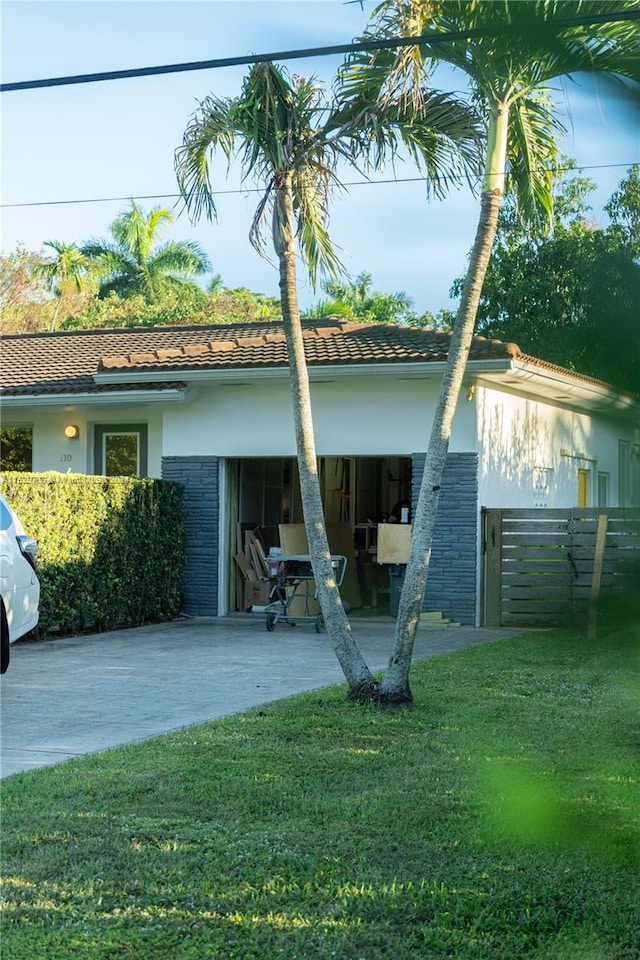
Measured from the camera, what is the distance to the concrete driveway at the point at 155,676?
8062 mm

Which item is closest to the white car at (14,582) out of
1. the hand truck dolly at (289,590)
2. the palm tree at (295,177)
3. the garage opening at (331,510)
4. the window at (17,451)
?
the palm tree at (295,177)

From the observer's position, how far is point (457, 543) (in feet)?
51.9

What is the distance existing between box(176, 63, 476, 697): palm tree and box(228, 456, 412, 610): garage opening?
701cm

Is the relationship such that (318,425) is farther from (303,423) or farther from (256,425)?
(303,423)

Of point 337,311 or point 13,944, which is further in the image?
point 337,311

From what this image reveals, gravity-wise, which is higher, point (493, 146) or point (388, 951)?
point (493, 146)

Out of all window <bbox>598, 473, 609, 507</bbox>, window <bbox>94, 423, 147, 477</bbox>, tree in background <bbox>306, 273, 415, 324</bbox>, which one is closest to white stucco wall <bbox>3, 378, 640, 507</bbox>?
window <bbox>94, 423, 147, 477</bbox>

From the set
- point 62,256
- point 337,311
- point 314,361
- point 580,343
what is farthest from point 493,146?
point 62,256

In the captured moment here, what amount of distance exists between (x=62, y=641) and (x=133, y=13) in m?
12.8

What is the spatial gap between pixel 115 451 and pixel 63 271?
2852 centimetres

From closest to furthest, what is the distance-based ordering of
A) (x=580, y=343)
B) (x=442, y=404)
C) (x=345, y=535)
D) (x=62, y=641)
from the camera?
1. (x=580, y=343)
2. (x=442, y=404)
3. (x=62, y=641)
4. (x=345, y=535)

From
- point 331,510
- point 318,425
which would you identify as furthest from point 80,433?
point 331,510

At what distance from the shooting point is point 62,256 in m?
44.8

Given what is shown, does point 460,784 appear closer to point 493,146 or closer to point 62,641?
point 493,146
